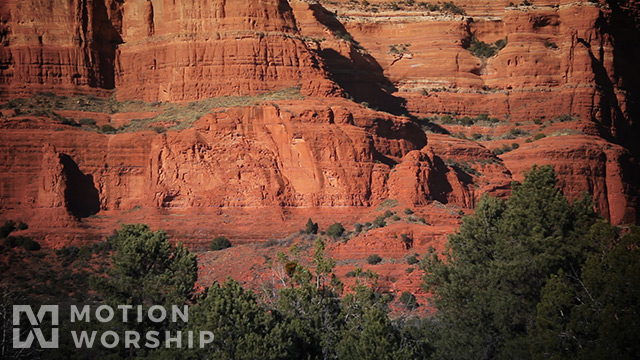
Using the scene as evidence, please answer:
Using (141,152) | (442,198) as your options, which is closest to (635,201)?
(442,198)

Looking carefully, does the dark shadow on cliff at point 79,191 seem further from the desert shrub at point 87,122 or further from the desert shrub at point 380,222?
the desert shrub at point 380,222

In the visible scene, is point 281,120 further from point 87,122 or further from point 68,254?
point 68,254

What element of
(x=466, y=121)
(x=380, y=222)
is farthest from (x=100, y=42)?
(x=466, y=121)

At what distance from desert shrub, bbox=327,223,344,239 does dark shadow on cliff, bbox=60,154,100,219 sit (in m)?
17.0

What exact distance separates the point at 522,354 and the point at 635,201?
4812 cm

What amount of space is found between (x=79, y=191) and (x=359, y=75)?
27.4m

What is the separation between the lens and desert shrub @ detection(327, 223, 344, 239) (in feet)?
245

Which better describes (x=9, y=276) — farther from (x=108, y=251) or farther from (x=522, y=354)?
(x=522, y=354)

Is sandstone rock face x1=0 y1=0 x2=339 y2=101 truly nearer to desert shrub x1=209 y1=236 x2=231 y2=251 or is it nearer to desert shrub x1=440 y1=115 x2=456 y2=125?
desert shrub x1=209 y1=236 x2=231 y2=251

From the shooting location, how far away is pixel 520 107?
338 ft

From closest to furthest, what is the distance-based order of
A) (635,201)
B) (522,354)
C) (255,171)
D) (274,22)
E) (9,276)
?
(522,354)
(9,276)
(255,171)
(274,22)
(635,201)

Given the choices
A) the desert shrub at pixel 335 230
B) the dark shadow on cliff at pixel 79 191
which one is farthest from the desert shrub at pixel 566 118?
the dark shadow on cliff at pixel 79 191

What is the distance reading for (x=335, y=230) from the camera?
74875 mm

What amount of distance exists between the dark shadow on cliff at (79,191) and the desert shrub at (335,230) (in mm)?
16953
